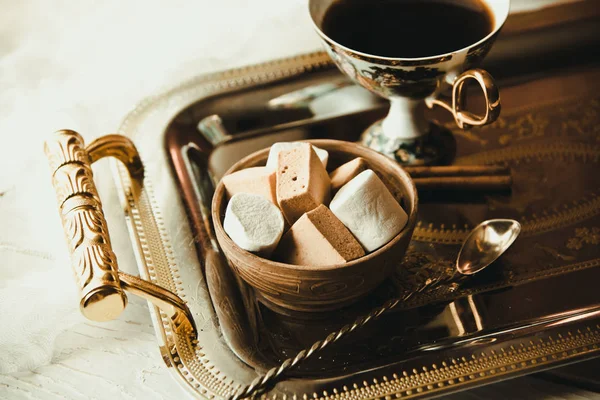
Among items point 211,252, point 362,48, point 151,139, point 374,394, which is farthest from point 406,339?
point 151,139

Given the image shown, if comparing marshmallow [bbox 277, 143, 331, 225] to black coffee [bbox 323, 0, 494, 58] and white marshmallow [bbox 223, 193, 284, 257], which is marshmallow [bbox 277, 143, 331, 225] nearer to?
white marshmallow [bbox 223, 193, 284, 257]

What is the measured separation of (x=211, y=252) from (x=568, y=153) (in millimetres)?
500

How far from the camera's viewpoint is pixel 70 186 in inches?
28.9

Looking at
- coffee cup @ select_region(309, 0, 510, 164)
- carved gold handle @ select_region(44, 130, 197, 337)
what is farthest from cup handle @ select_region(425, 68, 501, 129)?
carved gold handle @ select_region(44, 130, 197, 337)

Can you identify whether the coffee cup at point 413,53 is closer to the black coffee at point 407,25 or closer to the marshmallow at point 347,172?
the black coffee at point 407,25

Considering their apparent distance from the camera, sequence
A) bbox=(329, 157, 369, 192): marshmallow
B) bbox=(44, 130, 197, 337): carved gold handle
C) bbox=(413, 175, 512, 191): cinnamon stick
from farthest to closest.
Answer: bbox=(413, 175, 512, 191): cinnamon stick
bbox=(329, 157, 369, 192): marshmallow
bbox=(44, 130, 197, 337): carved gold handle

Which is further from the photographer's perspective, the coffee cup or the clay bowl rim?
the coffee cup

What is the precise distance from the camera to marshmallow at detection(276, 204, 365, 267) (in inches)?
25.5

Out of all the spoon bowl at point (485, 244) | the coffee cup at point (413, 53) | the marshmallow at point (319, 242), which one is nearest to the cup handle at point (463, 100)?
the coffee cup at point (413, 53)

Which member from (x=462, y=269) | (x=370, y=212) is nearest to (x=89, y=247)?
(x=370, y=212)

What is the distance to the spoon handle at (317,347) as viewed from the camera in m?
0.64

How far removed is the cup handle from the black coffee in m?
0.05

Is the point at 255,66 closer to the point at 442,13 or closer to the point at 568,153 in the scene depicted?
the point at 442,13

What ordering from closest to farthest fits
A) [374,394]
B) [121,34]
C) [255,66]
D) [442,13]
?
[374,394], [442,13], [255,66], [121,34]
